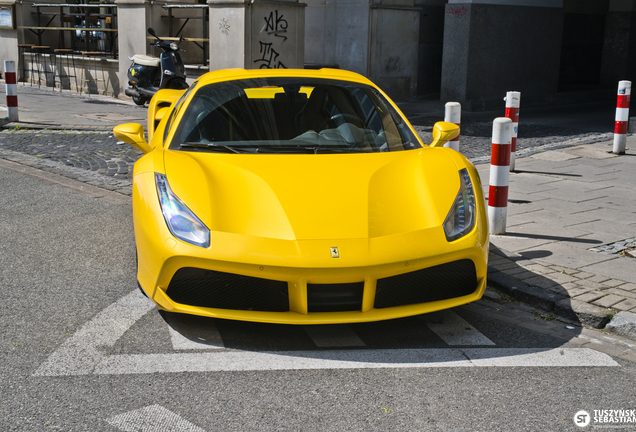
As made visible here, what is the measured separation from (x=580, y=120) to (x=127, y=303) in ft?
38.2

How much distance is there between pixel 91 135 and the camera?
11.1 metres

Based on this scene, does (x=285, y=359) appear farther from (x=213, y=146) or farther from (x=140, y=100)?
(x=140, y=100)

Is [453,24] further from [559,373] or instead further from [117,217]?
[559,373]

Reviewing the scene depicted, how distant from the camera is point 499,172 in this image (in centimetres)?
555

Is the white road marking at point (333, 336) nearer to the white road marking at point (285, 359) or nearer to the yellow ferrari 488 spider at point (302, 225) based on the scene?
the white road marking at point (285, 359)

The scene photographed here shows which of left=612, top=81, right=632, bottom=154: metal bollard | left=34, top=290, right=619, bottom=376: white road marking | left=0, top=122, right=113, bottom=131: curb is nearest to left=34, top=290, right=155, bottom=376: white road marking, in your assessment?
left=34, top=290, right=619, bottom=376: white road marking

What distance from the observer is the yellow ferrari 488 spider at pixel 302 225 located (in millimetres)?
3471

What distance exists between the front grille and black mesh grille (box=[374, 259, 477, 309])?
50 cm

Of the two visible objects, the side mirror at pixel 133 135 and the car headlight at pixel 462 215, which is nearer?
the car headlight at pixel 462 215

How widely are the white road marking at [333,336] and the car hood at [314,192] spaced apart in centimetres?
57

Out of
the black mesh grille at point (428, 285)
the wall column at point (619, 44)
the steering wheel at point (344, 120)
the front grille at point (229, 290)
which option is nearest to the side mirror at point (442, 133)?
the steering wheel at point (344, 120)

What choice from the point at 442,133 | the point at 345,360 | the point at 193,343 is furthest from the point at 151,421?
the point at 442,133

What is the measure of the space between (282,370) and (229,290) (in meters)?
0.48

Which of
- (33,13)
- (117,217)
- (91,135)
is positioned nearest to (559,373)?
A: (117,217)
